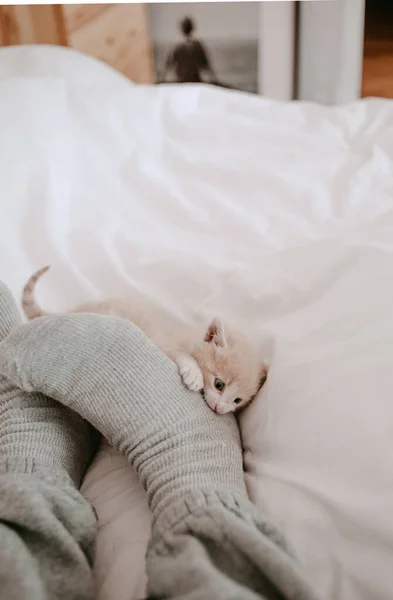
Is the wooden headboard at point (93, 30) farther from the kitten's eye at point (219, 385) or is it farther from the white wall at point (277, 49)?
the kitten's eye at point (219, 385)

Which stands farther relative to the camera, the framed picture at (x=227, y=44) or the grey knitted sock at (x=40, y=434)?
the framed picture at (x=227, y=44)

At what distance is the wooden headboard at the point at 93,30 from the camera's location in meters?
1.81

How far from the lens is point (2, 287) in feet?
2.95

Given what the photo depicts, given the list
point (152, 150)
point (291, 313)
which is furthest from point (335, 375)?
point (152, 150)

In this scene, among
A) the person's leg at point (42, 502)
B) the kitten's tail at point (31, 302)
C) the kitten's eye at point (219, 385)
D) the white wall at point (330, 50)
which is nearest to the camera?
the person's leg at point (42, 502)

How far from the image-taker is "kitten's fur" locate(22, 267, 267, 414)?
0.79 meters

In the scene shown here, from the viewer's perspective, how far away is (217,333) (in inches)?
33.0

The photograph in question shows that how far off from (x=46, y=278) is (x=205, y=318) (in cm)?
32

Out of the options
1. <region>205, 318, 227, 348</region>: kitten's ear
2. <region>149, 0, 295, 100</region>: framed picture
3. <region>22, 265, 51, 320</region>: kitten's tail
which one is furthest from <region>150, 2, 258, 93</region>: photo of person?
<region>205, 318, 227, 348</region>: kitten's ear

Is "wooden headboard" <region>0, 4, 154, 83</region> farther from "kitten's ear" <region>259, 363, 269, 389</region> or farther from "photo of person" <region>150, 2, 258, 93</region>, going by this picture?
"kitten's ear" <region>259, 363, 269, 389</region>

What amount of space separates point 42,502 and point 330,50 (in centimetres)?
221

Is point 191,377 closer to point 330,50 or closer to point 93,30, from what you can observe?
point 93,30

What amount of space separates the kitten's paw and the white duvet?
0.08 meters

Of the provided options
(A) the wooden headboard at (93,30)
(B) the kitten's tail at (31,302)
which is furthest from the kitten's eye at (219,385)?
(A) the wooden headboard at (93,30)
